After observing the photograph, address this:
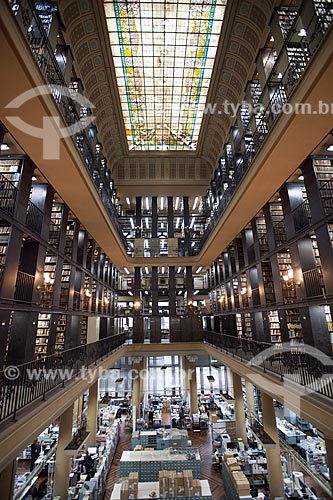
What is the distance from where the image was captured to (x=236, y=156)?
10211mm

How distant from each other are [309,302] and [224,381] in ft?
53.4

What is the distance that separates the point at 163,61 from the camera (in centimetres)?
969

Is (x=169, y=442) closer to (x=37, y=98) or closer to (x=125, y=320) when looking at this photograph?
(x=37, y=98)

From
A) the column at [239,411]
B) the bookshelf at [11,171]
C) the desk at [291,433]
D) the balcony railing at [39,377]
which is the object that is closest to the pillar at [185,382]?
the column at [239,411]

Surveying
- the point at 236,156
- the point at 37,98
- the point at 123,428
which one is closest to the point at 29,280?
the point at 37,98

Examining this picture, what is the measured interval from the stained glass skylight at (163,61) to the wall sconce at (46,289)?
292 inches

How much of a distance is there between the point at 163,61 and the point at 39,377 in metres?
10.1

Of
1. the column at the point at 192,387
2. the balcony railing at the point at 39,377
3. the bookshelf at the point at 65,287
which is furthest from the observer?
the column at the point at 192,387

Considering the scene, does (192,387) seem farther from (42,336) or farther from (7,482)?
(7,482)

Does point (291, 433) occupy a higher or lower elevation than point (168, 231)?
lower

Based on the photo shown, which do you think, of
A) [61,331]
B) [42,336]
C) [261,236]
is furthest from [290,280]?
[42,336]

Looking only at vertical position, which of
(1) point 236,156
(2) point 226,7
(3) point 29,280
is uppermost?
(2) point 226,7

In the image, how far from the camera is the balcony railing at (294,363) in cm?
447

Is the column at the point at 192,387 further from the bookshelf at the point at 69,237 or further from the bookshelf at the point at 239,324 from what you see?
the bookshelf at the point at 69,237
